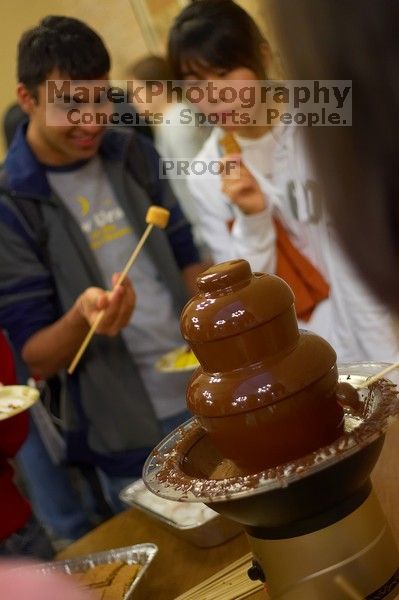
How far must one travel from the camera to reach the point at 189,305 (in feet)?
2.94

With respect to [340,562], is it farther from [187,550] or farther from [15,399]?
[15,399]

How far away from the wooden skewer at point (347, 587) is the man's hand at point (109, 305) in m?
1.21

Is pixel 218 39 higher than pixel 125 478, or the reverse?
pixel 218 39

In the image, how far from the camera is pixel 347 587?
0.85 meters

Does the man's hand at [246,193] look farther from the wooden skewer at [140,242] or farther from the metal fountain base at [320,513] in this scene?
the metal fountain base at [320,513]

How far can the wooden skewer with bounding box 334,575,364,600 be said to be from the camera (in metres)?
0.85

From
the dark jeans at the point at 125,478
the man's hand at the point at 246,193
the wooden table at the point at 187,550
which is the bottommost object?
the dark jeans at the point at 125,478

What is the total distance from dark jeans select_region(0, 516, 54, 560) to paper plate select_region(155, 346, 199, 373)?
21.9 inches

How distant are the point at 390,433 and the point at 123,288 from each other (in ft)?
3.08

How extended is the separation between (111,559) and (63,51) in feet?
4.39

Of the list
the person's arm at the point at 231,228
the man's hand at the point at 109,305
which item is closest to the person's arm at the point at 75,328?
the man's hand at the point at 109,305

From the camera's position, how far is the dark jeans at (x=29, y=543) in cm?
174

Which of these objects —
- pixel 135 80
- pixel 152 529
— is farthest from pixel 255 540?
pixel 135 80

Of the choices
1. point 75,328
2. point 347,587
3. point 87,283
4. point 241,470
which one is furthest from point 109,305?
point 347,587
